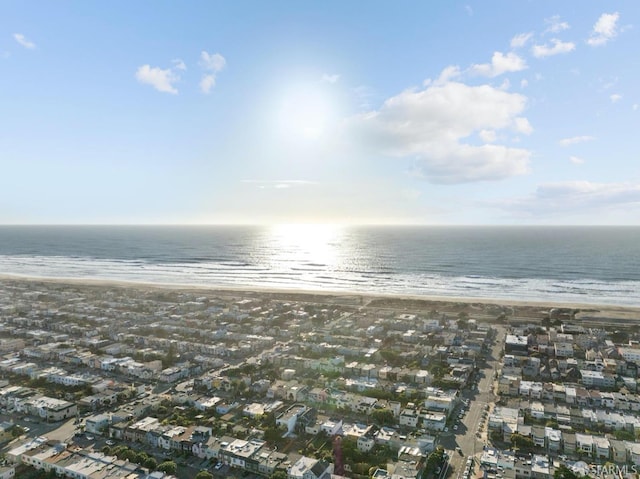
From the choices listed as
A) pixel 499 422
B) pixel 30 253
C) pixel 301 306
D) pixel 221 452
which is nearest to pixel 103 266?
pixel 30 253

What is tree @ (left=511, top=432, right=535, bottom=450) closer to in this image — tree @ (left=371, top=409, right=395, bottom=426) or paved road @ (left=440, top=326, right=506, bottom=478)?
paved road @ (left=440, top=326, right=506, bottom=478)

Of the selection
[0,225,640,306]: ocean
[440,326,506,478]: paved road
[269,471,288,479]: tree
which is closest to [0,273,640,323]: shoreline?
[0,225,640,306]: ocean

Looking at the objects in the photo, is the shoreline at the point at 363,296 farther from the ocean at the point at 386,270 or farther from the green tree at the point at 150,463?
the green tree at the point at 150,463

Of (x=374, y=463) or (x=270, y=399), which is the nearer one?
(x=374, y=463)

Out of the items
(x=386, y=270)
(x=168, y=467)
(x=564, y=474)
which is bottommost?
(x=168, y=467)

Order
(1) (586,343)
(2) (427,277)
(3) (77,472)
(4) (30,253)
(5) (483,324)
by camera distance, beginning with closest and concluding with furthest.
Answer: (3) (77,472) → (1) (586,343) → (5) (483,324) → (2) (427,277) → (4) (30,253)

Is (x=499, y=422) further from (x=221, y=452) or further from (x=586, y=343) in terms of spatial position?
(x=586, y=343)

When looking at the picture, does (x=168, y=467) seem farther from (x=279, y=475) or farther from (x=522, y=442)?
(x=522, y=442)

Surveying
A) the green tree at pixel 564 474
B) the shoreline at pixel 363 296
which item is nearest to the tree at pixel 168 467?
the green tree at pixel 564 474

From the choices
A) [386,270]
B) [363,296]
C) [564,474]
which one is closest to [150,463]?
[564,474]
